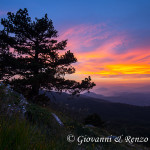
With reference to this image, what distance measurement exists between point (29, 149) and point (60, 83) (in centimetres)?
1207

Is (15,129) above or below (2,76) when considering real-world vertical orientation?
below

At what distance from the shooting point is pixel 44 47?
13.4 meters

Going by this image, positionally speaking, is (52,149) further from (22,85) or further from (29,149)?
(22,85)

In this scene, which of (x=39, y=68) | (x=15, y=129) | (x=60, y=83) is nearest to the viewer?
(x=15, y=129)

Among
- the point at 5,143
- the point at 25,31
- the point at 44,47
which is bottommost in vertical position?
the point at 5,143

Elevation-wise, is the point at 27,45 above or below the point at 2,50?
above

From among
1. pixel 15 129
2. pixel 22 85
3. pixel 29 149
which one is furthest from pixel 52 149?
pixel 22 85

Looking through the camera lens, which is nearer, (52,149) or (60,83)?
(52,149)

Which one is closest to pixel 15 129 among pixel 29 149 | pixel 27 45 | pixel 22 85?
pixel 29 149

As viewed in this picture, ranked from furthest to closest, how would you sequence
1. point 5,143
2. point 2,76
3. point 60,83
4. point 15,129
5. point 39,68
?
point 60,83, point 39,68, point 2,76, point 15,129, point 5,143

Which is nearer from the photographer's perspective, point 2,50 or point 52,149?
point 52,149

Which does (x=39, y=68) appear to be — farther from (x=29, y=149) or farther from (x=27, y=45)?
(x=29, y=149)

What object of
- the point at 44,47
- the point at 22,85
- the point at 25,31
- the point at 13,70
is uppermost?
the point at 25,31

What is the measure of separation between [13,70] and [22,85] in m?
1.75
